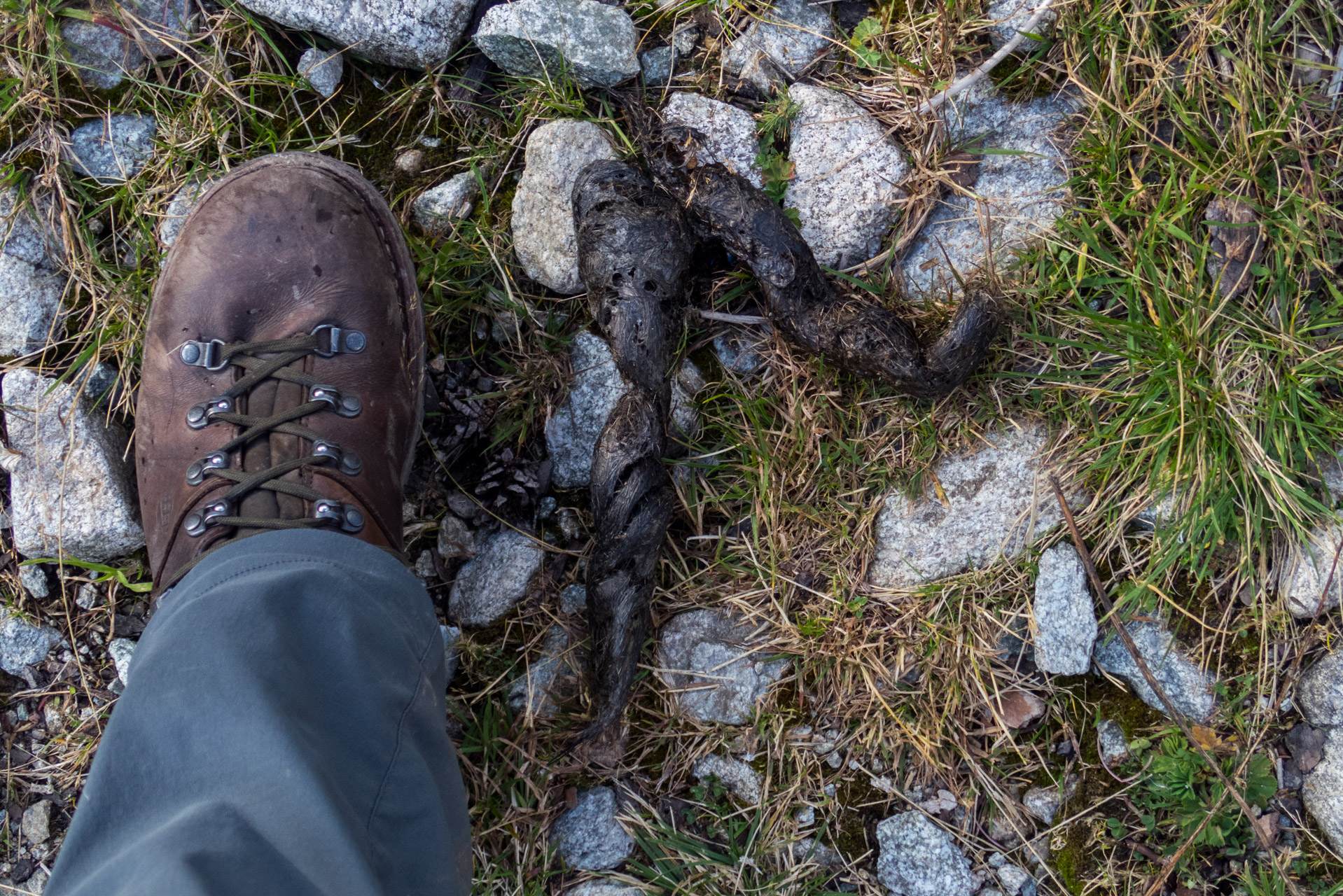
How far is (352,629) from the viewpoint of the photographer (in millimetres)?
2053

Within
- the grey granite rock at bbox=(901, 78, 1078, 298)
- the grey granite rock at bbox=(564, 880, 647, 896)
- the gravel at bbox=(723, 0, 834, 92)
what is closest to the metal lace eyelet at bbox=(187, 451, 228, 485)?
the grey granite rock at bbox=(564, 880, 647, 896)

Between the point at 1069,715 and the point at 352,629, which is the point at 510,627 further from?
the point at 1069,715

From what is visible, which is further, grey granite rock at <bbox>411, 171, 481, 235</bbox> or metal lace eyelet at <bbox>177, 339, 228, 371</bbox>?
grey granite rock at <bbox>411, 171, 481, 235</bbox>

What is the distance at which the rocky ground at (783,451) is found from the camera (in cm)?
284

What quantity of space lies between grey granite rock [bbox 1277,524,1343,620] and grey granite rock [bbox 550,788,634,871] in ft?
8.01

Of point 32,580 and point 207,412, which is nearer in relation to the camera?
point 207,412

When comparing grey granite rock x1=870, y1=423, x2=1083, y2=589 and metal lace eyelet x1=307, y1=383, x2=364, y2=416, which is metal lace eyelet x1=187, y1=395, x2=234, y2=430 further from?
grey granite rock x1=870, y1=423, x2=1083, y2=589

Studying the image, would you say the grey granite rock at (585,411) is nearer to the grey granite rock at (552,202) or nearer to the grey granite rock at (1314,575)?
the grey granite rock at (552,202)

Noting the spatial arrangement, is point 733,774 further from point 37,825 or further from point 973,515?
point 37,825

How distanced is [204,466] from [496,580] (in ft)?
3.35

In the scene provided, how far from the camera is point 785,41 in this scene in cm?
303

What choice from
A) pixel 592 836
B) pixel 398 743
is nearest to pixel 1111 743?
pixel 592 836

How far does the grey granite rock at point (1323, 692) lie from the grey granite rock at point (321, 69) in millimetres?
4043

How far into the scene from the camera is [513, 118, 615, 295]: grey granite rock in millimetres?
2961
